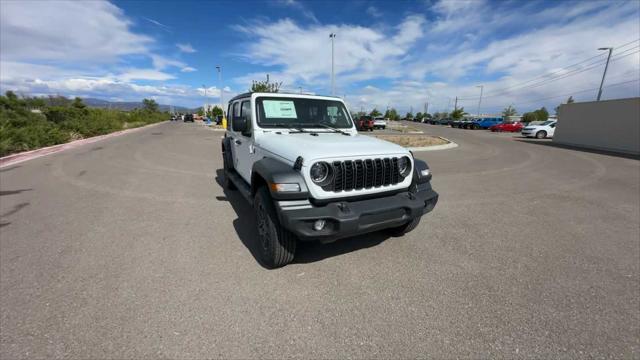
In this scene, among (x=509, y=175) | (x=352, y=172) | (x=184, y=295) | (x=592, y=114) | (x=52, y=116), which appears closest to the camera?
(x=184, y=295)

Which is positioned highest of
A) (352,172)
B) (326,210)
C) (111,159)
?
(352,172)

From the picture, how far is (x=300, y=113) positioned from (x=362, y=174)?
1.77 m

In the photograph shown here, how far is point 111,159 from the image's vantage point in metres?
10.2

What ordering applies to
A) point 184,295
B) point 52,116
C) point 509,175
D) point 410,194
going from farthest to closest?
point 52,116
point 509,175
point 410,194
point 184,295

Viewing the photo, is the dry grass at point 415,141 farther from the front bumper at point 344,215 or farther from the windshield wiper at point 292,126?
the front bumper at point 344,215

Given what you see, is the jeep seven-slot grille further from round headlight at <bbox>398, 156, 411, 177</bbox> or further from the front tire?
the front tire

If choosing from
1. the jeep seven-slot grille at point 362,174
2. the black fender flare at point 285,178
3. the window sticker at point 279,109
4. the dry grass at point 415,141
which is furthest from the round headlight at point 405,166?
the dry grass at point 415,141

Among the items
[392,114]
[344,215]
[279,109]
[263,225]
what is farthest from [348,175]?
[392,114]

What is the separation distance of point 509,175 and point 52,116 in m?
26.7

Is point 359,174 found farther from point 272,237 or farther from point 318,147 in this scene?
point 272,237

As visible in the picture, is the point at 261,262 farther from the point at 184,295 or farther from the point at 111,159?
the point at 111,159

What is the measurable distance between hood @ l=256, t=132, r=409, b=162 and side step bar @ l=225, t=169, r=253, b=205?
28.2 inches

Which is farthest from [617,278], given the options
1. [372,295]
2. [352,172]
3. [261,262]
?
[261,262]

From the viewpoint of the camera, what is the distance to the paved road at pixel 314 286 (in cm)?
210
